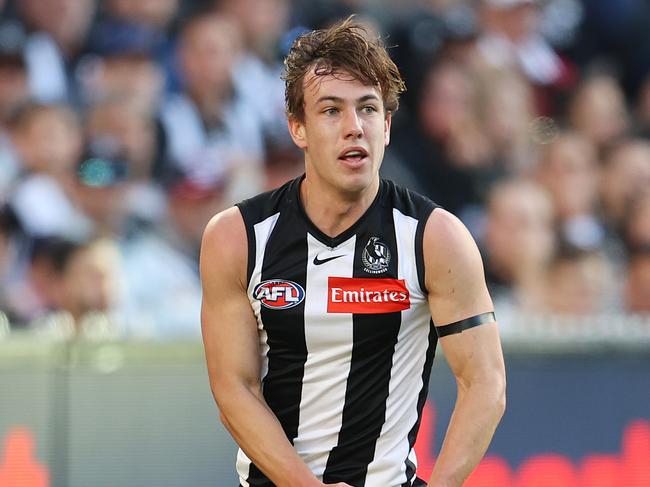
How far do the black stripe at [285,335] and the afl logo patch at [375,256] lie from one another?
201mm

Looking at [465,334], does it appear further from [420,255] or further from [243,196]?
[243,196]

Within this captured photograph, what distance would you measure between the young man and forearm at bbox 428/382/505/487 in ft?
0.03

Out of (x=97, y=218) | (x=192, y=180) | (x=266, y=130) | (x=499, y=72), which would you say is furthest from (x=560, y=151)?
(x=97, y=218)

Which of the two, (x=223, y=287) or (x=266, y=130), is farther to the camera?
(x=266, y=130)

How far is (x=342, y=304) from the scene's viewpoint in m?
3.79

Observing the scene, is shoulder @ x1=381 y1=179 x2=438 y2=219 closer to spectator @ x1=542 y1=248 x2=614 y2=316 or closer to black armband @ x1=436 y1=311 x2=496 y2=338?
black armband @ x1=436 y1=311 x2=496 y2=338

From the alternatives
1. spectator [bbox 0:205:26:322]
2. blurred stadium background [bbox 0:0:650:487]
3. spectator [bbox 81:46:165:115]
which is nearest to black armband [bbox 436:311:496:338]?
blurred stadium background [bbox 0:0:650:487]

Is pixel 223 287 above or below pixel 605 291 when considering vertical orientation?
below

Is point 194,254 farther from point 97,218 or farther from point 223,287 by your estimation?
point 223,287

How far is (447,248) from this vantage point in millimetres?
3740

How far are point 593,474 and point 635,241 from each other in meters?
2.05

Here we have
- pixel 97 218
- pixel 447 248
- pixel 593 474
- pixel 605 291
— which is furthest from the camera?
pixel 605 291

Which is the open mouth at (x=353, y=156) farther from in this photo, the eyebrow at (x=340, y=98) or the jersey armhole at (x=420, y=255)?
the jersey armhole at (x=420, y=255)

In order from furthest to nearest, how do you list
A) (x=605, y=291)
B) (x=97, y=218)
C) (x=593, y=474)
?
(x=605, y=291)
(x=97, y=218)
(x=593, y=474)
